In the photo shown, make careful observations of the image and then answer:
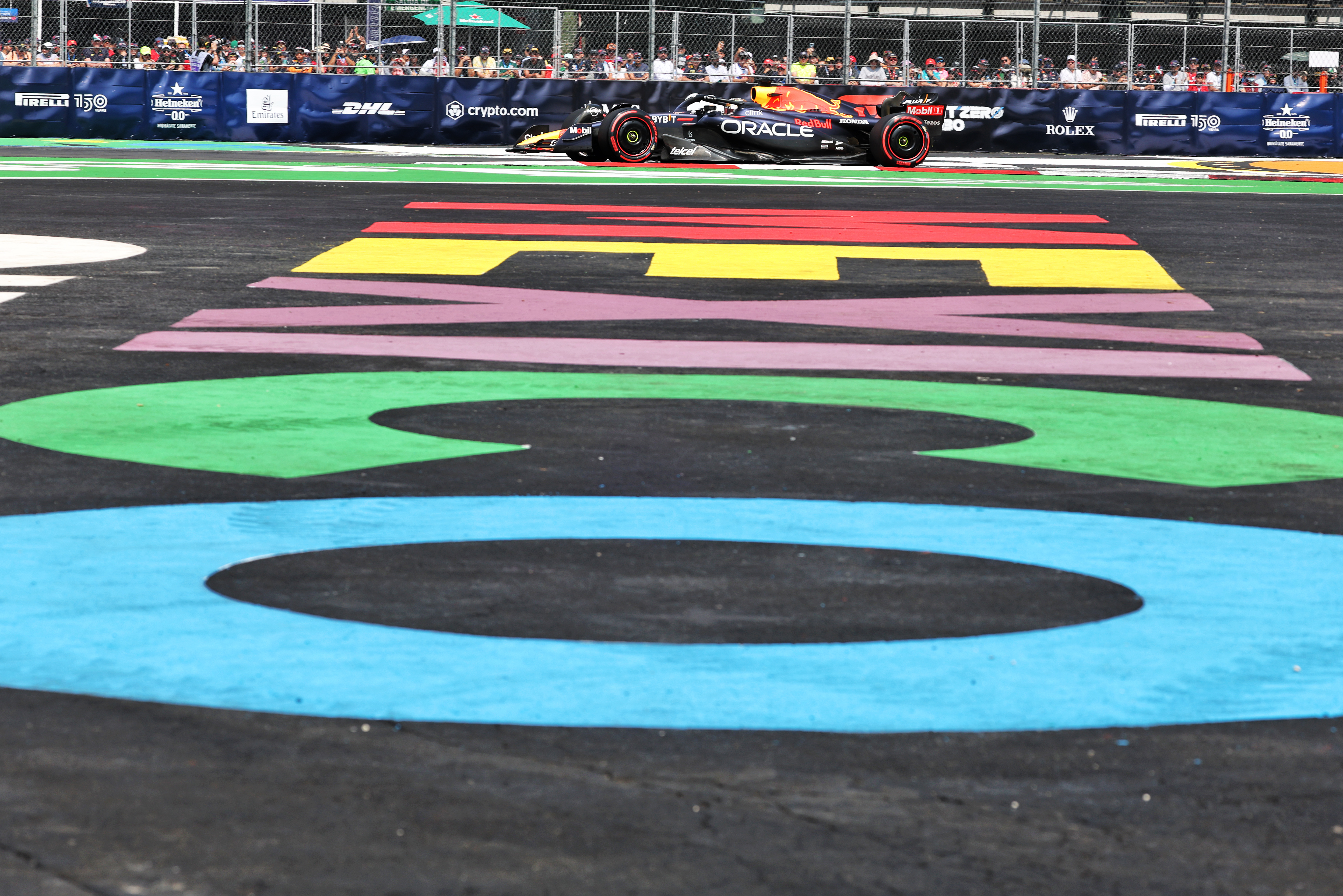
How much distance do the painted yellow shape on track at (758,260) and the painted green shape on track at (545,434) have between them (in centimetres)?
413

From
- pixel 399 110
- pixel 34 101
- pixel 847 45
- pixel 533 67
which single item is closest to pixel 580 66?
pixel 533 67

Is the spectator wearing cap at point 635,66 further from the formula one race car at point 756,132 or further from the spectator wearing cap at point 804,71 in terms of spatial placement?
the formula one race car at point 756,132

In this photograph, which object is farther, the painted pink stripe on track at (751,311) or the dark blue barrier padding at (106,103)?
the dark blue barrier padding at (106,103)

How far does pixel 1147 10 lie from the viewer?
45.4 metres

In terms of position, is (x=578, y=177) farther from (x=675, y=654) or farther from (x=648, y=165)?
(x=675, y=654)

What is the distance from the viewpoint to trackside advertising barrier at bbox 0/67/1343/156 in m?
32.0

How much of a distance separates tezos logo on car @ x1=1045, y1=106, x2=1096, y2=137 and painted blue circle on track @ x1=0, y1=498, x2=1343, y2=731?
2965 centimetres

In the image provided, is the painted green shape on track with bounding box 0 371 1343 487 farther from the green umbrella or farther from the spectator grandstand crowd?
the green umbrella

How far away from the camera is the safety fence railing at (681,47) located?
31.8 metres

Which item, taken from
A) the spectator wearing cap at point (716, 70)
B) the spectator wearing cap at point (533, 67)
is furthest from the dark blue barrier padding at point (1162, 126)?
the spectator wearing cap at point (533, 67)

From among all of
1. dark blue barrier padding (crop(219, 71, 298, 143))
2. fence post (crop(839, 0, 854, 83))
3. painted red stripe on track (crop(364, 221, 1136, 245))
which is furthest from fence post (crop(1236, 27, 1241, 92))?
painted red stripe on track (crop(364, 221, 1136, 245))

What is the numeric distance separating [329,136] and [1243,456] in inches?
A: 1113

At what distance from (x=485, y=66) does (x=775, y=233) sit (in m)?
19.0

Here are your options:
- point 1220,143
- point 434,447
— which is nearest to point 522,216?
point 434,447
